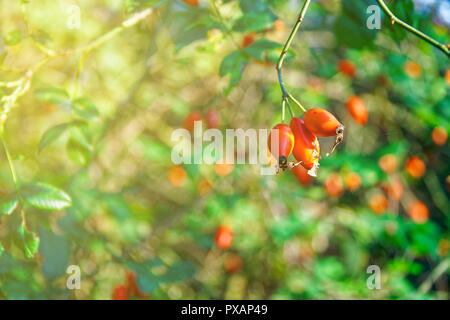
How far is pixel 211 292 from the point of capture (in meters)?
2.45

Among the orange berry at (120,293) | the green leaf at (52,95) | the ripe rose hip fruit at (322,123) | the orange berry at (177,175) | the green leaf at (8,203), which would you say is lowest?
the orange berry at (120,293)

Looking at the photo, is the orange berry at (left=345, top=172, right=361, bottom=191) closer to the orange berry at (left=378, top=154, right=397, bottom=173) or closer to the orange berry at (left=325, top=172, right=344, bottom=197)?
the orange berry at (left=325, top=172, right=344, bottom=197)

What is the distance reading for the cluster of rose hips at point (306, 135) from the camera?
84 cm

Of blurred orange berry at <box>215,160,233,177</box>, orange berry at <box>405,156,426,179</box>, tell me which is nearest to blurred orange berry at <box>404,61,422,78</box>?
orange berry at <box>405,156,426,179</box>

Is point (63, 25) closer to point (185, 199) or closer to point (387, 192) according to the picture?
point (185, 199)

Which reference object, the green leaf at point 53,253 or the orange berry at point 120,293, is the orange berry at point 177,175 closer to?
→ the orange berry at point 120,293

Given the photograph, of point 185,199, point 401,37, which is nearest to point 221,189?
point 185,199

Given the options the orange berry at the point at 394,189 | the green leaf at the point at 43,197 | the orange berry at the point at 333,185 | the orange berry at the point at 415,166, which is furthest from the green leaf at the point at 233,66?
the orange berry at the point at 415,166

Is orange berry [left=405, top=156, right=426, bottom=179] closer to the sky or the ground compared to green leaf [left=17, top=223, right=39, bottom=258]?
closer to the sky

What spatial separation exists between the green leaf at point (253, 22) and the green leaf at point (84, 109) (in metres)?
0.46

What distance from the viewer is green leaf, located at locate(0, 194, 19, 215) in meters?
0.91

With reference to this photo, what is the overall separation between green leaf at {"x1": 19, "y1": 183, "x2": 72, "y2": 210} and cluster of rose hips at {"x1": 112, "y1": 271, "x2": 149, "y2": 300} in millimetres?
810

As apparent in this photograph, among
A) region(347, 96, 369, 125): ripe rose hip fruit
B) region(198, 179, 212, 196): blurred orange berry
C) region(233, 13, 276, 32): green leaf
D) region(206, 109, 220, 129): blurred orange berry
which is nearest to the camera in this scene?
region(233, 13, 276, 32): green leaf
